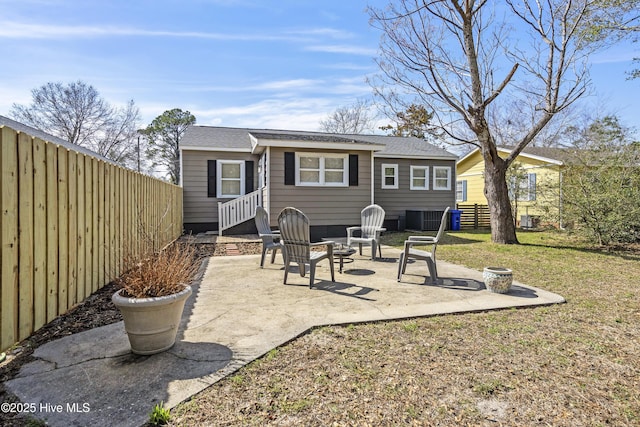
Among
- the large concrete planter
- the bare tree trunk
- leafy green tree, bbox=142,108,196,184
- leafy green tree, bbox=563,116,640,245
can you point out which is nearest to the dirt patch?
the large concrete planter

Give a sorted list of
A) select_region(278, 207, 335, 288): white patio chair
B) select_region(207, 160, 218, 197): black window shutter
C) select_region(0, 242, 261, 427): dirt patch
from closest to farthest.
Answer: select_region(0, 242, 261, 427): dirt patch, select_region(278, 207, 335, 288): white patio chair, select_region(207, 160, 218, 197): black window shutter

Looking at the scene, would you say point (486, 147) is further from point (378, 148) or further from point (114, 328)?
point (114, 328)

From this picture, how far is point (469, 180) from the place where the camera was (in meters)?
19.5

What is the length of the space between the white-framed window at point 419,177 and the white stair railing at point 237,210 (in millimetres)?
7220

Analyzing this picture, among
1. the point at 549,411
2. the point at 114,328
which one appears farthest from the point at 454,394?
the point at 114,328

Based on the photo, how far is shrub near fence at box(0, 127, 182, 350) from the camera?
2352 millimetres

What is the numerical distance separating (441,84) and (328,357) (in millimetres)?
8902

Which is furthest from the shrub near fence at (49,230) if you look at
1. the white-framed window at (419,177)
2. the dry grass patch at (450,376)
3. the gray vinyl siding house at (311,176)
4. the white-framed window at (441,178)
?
the white-framed window at (441,178)

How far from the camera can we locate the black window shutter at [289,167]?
10.2 meters

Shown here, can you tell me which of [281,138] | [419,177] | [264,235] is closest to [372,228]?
[264,235]

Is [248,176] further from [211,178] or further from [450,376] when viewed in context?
[450,376]

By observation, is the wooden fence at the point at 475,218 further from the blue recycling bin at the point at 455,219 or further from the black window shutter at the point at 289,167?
the black window shutter at the point at 289,167

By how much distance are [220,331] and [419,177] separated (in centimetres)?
1330

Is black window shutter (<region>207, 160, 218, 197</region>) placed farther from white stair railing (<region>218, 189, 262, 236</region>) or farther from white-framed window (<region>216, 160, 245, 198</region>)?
white stair railing (<region>218, 189, 262, 236</region>)
